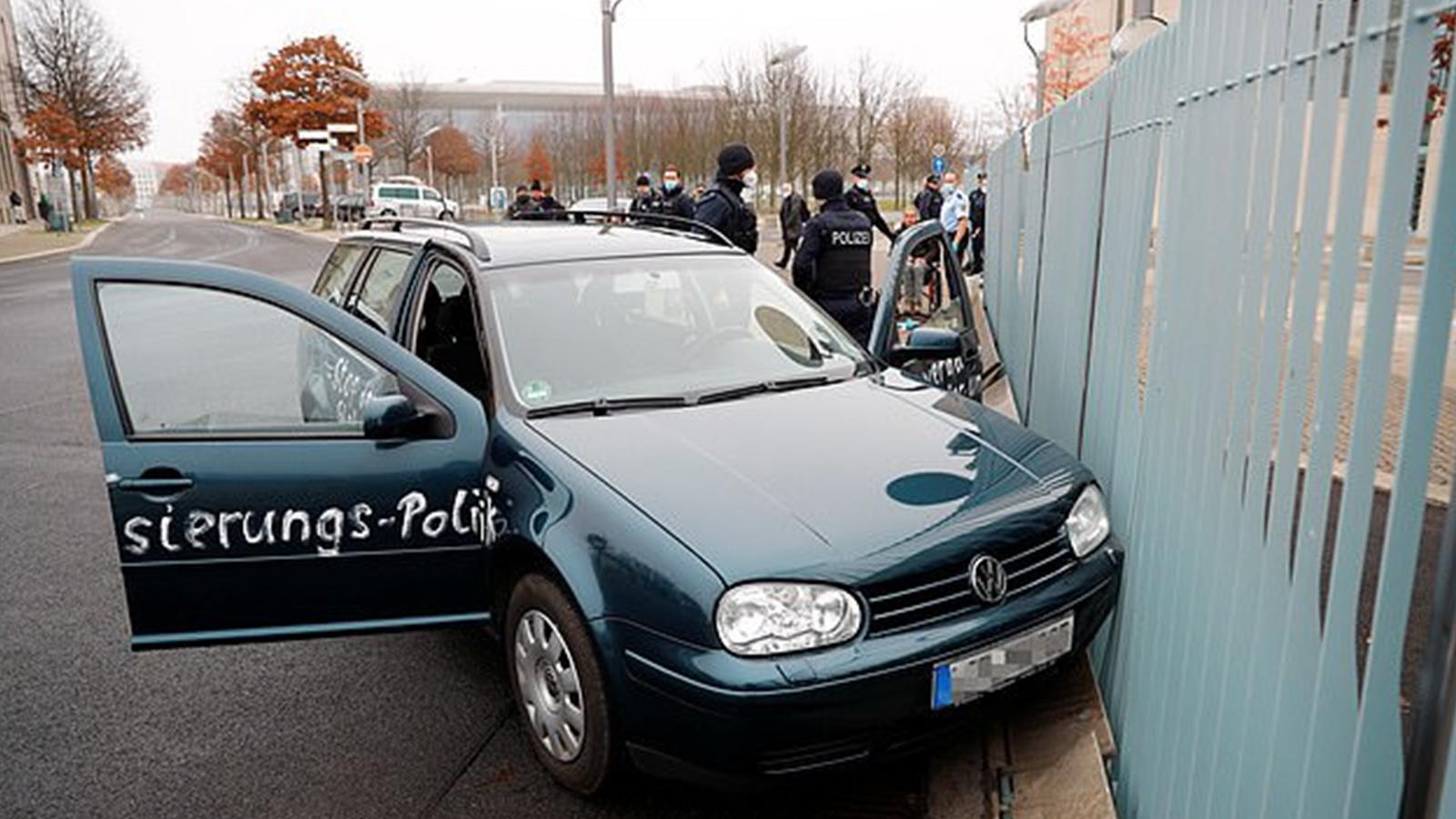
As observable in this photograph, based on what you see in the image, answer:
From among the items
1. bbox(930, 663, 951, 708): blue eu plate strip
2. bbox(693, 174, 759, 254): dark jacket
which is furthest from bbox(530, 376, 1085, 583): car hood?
bbox(693, 174, 759, 254): dark jacket

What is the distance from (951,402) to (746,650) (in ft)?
5.37

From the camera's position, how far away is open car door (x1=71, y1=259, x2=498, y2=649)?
10.6 feet

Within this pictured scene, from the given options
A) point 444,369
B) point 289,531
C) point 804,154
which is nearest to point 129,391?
point 289,531

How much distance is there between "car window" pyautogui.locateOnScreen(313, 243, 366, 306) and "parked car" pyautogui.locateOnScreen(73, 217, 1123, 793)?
1246mm

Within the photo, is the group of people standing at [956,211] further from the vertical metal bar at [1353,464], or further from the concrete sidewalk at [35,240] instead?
the concrete sidewalk at [35,240]

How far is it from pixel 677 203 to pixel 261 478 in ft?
30.8

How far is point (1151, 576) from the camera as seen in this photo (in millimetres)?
2854

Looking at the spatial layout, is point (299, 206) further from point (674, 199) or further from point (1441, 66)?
point (1441, 66)

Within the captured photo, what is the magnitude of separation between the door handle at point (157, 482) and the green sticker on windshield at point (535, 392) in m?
1.05

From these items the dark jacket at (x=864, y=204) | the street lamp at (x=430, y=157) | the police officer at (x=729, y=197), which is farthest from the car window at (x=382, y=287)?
the street lamp at (x=430, y=157)

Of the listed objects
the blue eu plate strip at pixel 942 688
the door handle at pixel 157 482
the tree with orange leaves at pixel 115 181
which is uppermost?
the tree with orange leaves at pixel 115 181

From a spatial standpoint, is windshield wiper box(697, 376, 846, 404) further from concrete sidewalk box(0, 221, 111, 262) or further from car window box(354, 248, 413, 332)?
concrete sidewalk box(0, 221, 111, 262)

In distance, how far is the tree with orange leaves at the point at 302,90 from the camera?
50.9 m

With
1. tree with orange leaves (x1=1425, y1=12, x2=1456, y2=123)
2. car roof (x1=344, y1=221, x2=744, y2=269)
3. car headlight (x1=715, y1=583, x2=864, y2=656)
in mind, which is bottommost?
car headlight (x1=715, y1=583, x2=864, y2=656)
